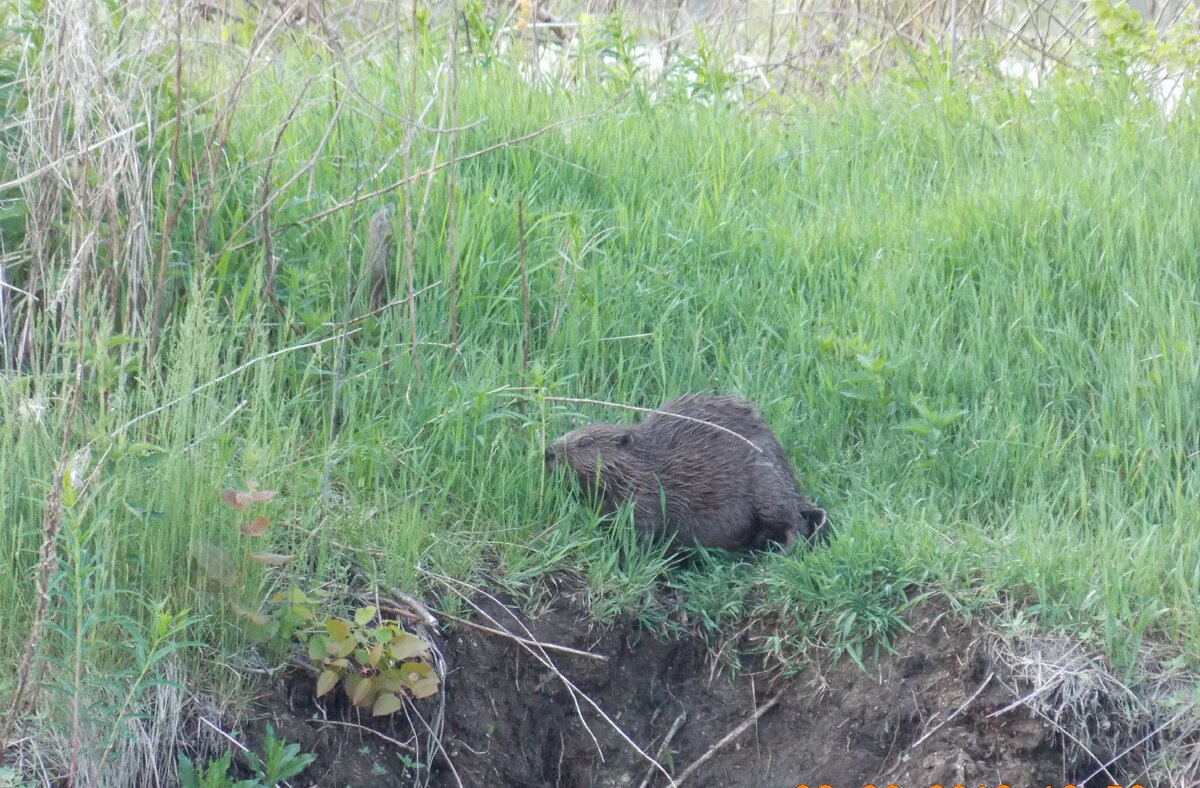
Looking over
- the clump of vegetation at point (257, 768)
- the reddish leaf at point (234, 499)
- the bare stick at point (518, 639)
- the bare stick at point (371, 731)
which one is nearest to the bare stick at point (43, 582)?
the clump of vegetation at point (257, 768)

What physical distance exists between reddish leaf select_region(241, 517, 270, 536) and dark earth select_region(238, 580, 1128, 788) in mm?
412

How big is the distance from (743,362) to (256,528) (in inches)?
78.1

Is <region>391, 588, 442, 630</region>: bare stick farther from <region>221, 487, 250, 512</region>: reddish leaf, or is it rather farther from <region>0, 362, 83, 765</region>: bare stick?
<region>0, 362, 83, 765</region>: bare stick

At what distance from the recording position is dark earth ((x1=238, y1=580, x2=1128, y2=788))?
3.19 meters

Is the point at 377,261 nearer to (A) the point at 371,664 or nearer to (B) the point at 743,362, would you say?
(B) the point at 743,362

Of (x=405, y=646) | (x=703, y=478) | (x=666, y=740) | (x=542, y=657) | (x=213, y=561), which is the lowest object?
(x=666, y=740)

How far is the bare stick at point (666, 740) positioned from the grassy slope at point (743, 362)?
336mm

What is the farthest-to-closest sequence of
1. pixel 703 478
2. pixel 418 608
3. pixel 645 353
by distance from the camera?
pixel 645 353, pixel 703 478, pixel 418 608

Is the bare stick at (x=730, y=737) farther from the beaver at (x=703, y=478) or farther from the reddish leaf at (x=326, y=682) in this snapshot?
the reddish leaf at (x=326, y=682)

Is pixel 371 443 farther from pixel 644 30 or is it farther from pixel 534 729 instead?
pixel 644 30

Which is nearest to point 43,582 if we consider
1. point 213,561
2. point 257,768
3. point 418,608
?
point 213,561

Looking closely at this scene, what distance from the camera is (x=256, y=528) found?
121 inches

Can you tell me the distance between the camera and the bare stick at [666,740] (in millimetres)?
3459

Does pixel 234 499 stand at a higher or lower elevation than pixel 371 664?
higher
